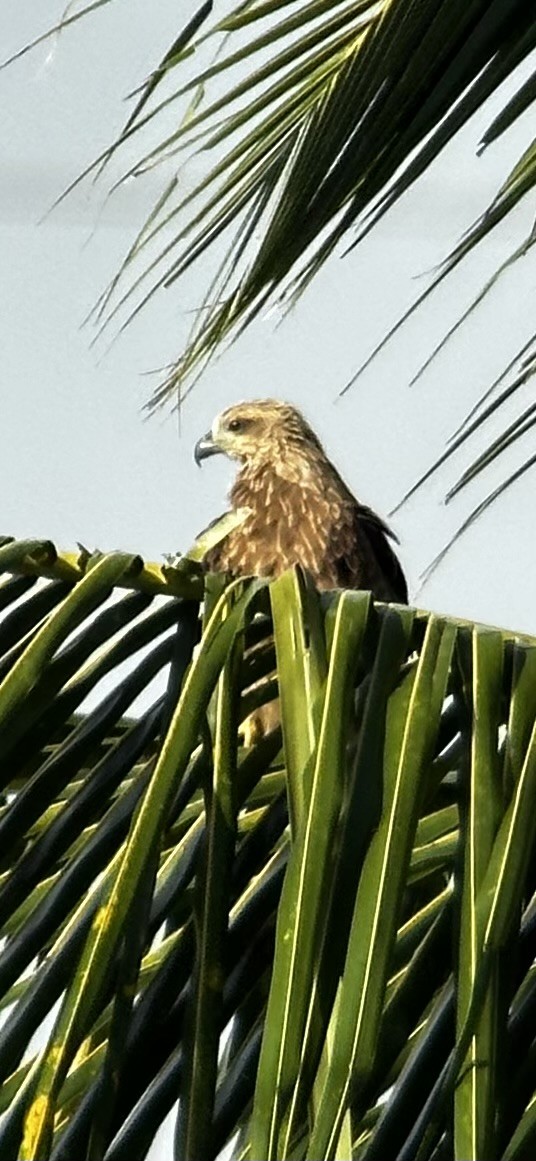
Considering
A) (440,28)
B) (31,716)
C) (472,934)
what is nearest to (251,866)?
(31,716)

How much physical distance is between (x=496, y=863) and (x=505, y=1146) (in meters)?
0.20

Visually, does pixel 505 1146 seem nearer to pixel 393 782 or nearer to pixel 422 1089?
pixel 422 1089

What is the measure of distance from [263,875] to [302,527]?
2.06 meters

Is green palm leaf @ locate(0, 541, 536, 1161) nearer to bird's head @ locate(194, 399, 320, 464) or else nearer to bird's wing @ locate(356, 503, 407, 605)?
bird's wing @ locate(356, 503, 407, 605)

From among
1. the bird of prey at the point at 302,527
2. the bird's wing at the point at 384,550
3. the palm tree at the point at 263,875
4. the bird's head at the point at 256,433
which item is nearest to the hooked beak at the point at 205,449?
the bird's head at the point at 256,433

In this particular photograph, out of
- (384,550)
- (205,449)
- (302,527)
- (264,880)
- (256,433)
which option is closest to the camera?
(264,880)

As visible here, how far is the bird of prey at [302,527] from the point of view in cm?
366

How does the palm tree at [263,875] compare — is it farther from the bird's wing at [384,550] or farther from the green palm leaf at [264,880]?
the bird's wing at [384,550]

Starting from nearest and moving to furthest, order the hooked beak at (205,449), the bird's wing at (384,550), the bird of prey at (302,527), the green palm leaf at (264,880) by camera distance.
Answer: the green palm leaf at (264,880) → the bird of prey at (302,527) → the bird's wing at (384,550) → the hooked beak at (205,449)

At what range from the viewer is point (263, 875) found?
6.00 feet

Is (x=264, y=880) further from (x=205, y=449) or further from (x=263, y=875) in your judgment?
(x=205, y=449)

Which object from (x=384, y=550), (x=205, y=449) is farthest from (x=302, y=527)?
(x=205, y=449)

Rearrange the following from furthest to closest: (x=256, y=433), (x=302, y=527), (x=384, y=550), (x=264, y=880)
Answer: (x=256, y=433) → (x=384, y=550) → (x=302, y=527) → (x=264, y=880)

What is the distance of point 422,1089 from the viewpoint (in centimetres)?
166
